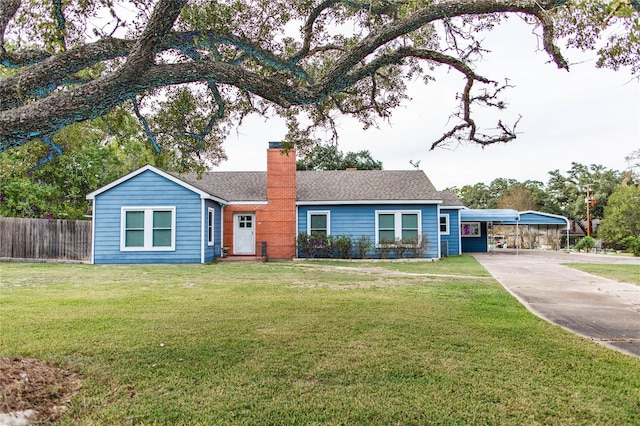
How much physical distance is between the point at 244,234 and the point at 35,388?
1610 cm

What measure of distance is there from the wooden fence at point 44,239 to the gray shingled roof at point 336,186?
15.2 ft

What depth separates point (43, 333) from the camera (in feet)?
16.9

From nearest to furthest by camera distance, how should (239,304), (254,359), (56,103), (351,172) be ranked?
(56,103), (254,359), (239,304), (351,172)

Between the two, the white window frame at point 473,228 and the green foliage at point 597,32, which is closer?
the green foliage at point 597,32

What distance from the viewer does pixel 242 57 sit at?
7305mm

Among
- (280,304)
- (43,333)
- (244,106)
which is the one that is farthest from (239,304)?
(244,106)

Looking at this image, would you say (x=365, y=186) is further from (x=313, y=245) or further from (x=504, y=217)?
(x=504, y=217)

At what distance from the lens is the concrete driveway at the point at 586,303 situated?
5527 mm

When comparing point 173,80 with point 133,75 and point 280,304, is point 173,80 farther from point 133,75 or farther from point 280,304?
point 280,304

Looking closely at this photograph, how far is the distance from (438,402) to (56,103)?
13.3 feet

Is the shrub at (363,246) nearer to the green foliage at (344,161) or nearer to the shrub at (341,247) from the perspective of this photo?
the shrub at (341,247)

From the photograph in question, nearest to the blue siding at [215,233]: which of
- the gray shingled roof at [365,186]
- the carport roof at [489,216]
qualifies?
the gray shingled roof at [365,186]

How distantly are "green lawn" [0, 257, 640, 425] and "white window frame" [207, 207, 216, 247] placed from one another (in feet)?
30.0

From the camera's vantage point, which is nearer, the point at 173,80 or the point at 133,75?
the point at 133,75
